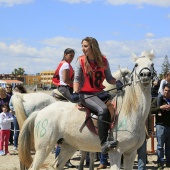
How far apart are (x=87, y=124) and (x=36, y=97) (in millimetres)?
3767

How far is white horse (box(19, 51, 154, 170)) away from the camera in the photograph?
6.03 metres

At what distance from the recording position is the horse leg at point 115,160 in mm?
5964

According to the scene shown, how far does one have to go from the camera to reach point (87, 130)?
642 cm

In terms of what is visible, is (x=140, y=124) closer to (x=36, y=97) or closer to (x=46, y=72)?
(x=36, y=97)

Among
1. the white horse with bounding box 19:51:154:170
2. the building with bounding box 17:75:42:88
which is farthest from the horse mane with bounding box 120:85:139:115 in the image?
the building with bounding box 17:75:42:88

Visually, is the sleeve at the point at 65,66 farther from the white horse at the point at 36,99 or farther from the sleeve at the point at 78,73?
the sleeve at the point at 78,73

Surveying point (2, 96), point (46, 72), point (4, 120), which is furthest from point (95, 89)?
point (46, 72)

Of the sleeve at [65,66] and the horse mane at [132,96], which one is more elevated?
the sleeve at [65,66]

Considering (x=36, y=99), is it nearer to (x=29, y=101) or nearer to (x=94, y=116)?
(x=29, y=101)

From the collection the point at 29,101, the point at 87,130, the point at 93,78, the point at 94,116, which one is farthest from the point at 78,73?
the point at 29,101

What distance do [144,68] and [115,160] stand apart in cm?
150

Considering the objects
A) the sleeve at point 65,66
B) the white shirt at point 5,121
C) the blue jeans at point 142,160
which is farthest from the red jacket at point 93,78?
the white shirt at point 5,121

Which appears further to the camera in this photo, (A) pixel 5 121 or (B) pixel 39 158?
(A) pixel 5 121

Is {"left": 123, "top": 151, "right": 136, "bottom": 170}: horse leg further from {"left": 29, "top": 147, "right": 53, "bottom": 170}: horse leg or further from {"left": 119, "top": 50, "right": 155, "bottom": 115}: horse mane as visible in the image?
{"left": 29, "top": 147, "right": 53, "bottom": 170}: horse leg
